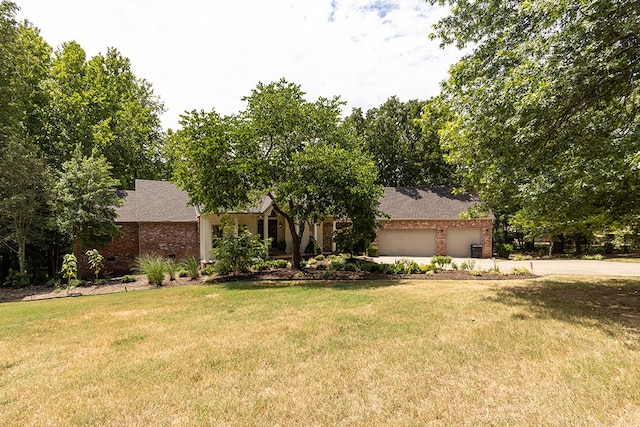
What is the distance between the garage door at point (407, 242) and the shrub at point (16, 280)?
67.2ft

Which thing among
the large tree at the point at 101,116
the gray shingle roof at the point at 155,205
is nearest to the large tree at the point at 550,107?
the gray shingle roof at the point at 155,205

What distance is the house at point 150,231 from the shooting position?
1705cm

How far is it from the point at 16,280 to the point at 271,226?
13.5 m

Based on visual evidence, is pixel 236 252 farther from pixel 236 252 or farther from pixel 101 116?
pixel 101 116

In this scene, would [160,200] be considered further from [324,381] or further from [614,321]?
[614,321]

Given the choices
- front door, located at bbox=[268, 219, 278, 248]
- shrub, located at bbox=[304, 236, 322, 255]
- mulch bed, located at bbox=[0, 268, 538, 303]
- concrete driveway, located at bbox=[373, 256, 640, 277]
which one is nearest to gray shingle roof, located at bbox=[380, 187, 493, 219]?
concrete driveway, located at bbox=[373, 256, 640, 277]

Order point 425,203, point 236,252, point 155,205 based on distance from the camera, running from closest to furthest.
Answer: point 236,252
point 155,205
point 425,203

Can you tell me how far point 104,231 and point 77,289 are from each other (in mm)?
3089

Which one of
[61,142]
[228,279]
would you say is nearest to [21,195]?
[228,279]

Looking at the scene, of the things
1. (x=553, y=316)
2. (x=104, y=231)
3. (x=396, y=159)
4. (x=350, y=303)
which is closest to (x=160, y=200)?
(x=104, y=231)

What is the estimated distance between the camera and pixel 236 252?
13688mm

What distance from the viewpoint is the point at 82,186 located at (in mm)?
14562

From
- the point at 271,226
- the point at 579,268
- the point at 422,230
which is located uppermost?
the point at 271,226

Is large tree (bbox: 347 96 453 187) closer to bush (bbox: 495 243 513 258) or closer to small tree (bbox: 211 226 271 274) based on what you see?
bush (bbox: 495 243 513 258)
